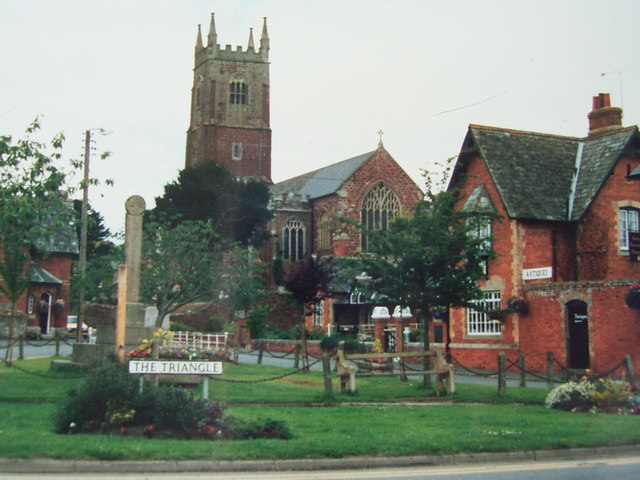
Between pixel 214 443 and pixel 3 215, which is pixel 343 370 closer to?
pixel 214 443

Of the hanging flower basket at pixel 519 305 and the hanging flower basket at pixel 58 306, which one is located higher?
the hanging flower basket at pixel 58 306

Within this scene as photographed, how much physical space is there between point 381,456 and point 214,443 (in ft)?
7.71

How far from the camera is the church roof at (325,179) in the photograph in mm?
69562

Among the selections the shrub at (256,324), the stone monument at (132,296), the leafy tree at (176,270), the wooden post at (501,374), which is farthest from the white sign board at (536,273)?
the shrub at (256,324)

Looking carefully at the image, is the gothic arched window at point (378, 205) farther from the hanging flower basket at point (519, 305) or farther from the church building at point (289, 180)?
the hanging flower basket at point (519, 305)

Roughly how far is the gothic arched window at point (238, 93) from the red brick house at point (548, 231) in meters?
55.1

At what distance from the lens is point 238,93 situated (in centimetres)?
8462

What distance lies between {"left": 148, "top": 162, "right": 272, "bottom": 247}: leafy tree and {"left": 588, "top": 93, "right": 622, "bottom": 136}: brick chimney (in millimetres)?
34813

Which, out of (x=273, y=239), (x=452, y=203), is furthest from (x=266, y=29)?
(x=452, y=203)

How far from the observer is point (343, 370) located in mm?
18703

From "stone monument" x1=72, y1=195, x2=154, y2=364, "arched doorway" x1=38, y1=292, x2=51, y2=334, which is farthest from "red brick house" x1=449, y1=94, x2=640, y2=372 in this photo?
"arched doorway" x1=38, y1=292, x2=51, y2=334

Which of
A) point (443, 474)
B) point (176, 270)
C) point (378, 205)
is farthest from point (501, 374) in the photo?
point (378, 205)

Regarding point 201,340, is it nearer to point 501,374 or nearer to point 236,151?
point 501,374

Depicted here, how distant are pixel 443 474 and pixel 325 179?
207 feet
